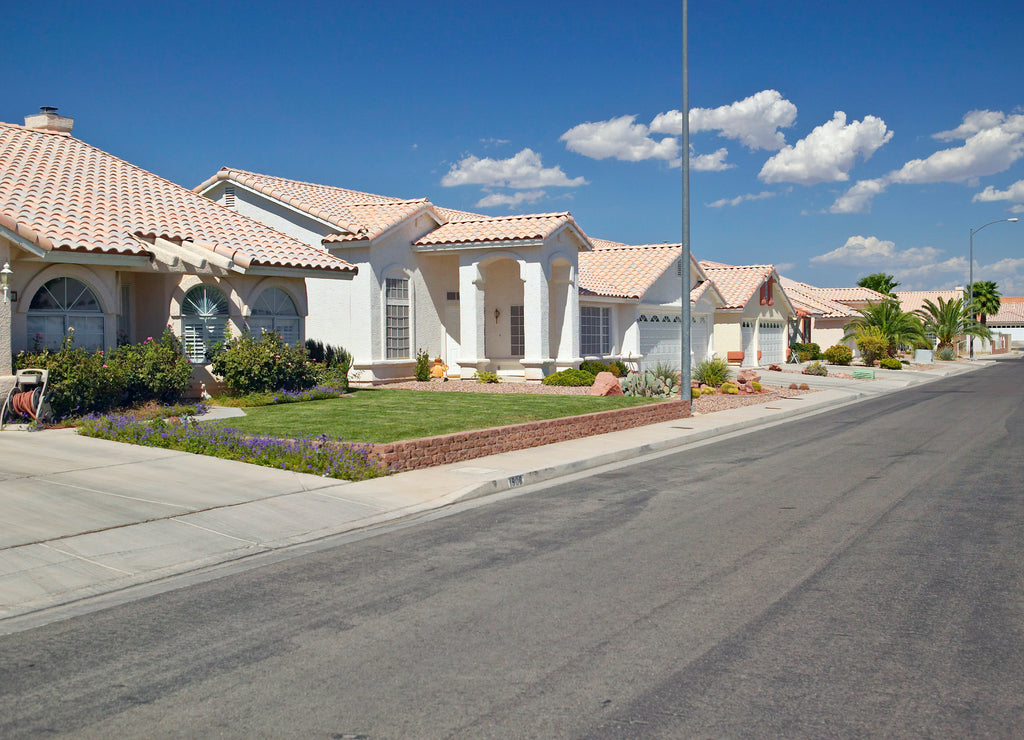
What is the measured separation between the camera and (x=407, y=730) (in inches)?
178

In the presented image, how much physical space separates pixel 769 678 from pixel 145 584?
5086 mm

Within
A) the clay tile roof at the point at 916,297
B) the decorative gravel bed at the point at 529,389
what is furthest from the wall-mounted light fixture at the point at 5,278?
the clay tile roof at the point at 916,297

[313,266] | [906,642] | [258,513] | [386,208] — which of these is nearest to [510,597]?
[906,642]

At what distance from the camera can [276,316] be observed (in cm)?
2086

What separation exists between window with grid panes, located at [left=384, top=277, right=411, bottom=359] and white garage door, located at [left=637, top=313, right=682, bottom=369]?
10892mm

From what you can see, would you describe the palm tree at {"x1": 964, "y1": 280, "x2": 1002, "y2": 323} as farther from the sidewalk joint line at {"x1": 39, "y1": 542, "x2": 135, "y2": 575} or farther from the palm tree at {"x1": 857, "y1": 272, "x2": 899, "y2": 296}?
the sidewalk joint line at {"x1": 39, "y1": 542, "x2": 135, "y2": 575}

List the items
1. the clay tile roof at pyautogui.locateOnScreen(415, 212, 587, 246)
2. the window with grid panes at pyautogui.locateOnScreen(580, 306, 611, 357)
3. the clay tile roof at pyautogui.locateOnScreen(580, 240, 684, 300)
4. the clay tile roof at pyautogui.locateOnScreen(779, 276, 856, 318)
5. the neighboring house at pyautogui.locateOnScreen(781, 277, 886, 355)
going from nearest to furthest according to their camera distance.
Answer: the clay tile roof at pyautogui.locateOnScreen(415, 212, 587, 246) < the window with grid panes at pyautogui.locateOnScreen(580, 306, 611, 357) < the clay tile roof at pyautogui.locateOnScreen(580, 240, 684, 300) < the neighboring house at pyautogui.locateOnScreen(781, 277, 886, 355) < the clay tile roof at pyautogui.locateOnScreen(779, 276, 856, 318)

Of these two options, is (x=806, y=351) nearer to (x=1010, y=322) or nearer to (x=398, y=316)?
(x=398, y=316)

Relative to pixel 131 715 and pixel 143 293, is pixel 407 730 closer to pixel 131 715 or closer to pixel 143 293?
pixel 131 715

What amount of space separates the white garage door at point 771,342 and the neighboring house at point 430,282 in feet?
68.2

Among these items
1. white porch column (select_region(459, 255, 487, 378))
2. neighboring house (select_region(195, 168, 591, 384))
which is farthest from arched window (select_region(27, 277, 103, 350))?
white porch column (select_region(459, 255, 487, 378))

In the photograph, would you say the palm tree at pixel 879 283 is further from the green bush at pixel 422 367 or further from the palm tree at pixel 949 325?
the green bush at pixel 422 367

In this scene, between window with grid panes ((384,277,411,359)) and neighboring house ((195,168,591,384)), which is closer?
neighboring house ((195,168,591,384))

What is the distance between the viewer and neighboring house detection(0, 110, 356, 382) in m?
15.9
